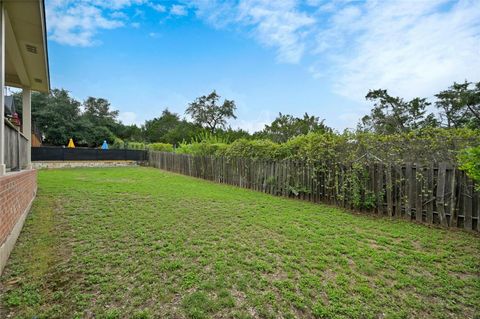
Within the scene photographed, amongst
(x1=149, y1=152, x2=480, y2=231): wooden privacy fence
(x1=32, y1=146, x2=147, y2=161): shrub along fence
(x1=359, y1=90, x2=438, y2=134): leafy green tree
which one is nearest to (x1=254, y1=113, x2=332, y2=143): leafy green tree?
(x1=359, y1=90, x2=438, y2=134): leafy green tree

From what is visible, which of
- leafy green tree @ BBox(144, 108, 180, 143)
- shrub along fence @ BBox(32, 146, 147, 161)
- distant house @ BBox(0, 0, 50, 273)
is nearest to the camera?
distant house @ BBox(0, 0, 50, 273)

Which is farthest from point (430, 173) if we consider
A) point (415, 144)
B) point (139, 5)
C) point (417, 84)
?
point (139, 5)

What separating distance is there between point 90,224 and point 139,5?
852cm

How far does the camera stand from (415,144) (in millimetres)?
4824

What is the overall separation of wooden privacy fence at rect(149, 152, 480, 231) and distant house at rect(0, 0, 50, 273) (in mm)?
6036

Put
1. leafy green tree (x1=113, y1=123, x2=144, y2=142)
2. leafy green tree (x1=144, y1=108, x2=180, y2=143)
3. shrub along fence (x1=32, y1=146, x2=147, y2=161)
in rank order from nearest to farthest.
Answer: shrub along fence (x1=32, y1=146, x2=147, y2=161), leafy green tree (x1=113, y1=123, x2=144, y2=142), leafy green tree (x1=144, y1=108, x2=180, y2=143)

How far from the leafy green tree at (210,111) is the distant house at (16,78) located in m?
31.0

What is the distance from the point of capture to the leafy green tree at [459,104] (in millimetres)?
18859

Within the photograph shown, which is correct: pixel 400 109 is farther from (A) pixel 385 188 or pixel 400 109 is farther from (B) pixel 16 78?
(B) pixel 16 78

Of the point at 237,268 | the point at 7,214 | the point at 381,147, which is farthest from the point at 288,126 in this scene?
the point at 7,214

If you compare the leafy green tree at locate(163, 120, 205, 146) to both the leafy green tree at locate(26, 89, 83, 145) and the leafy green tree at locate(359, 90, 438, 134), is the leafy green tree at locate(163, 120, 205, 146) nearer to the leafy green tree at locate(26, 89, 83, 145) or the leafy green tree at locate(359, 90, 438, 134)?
the leafy green tree at locate(26, 89, 83, 145)

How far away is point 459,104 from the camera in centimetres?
1958

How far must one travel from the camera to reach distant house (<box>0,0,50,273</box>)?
3.09 m

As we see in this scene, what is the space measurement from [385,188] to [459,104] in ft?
69.2
